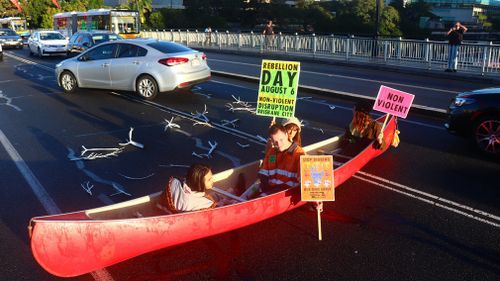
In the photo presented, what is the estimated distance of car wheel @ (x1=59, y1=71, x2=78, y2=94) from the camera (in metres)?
14.8

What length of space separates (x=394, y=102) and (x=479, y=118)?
84.0 inches

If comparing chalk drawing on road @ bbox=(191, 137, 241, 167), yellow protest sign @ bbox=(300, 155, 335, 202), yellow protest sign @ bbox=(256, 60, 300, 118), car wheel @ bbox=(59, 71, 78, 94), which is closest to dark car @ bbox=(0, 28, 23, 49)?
car wheel @ bbox=(59, 71, 78, 94)

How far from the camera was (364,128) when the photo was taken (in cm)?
726

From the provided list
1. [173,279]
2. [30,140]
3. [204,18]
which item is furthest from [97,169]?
[204,18]

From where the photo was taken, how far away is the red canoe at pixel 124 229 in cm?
389

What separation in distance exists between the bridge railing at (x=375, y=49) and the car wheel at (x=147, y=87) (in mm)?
13101

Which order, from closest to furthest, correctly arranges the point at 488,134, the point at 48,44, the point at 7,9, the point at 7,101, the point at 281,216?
the point at 281,216 → the point at 488,134 → the point at 7,101 → the point at 48,44 → the point at 7,9

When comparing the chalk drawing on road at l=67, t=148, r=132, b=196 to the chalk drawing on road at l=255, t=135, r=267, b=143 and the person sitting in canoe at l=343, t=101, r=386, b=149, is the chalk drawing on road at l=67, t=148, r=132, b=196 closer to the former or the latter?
the chalk drawing on road at l=255, t=135, r=267, b=143

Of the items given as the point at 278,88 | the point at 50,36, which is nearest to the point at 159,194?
the point at 278,88

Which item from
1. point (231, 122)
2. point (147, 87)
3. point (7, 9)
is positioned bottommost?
point (231, 122)

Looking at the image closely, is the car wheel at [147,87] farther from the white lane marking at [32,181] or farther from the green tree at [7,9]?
the green tree at [7,9]

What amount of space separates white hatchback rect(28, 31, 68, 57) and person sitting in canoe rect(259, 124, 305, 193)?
26.1 m

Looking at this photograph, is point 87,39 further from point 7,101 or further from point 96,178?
point 96,178

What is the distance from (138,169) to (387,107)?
13.4 ft
